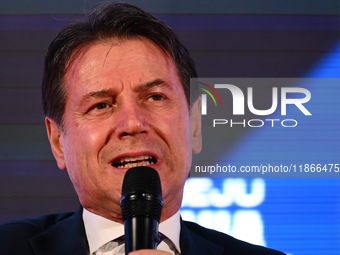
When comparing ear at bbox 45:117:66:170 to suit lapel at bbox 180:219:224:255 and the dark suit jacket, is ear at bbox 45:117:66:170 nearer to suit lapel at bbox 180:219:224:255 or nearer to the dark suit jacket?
the dark suit jacket

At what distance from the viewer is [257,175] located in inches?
96.4

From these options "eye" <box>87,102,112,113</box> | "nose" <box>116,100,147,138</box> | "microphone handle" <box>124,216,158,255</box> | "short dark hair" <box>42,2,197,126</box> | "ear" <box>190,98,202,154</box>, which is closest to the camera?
"microphone handle" <box>124,216,158,255</box>

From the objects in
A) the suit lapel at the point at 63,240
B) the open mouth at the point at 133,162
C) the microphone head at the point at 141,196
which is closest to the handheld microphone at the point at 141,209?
the microphone head at the point at 141,196

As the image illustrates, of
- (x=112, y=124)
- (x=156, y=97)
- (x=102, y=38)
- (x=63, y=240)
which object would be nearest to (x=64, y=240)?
(x=63, y=240)

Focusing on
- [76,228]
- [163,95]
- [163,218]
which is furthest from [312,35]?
[76,228]

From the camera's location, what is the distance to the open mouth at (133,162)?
5.44 feet

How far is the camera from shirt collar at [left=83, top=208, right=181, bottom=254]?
70.2 inches

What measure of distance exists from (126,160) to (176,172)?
16cm

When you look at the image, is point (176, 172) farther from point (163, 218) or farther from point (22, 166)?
point (22, 166)

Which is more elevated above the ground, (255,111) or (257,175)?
(255,111)

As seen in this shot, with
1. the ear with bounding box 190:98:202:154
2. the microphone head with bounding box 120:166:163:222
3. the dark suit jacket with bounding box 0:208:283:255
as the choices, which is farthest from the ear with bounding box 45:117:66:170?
the microphone head with bounding box 120:166:163:222

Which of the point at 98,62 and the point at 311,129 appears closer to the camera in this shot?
the point at 98,62

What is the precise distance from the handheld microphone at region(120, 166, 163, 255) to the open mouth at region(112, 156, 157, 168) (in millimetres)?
365

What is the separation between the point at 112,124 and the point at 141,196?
53 cm
